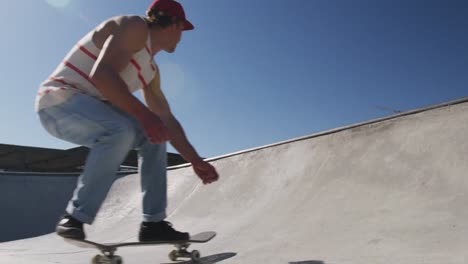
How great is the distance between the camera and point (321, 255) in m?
2.07

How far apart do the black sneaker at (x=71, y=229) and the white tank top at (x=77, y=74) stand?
671 mm

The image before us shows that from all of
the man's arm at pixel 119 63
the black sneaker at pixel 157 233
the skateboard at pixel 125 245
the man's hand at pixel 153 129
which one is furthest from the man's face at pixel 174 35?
the skateboard at pixel 125 245

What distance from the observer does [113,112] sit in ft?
6.78

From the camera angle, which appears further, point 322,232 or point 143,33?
point 322,232

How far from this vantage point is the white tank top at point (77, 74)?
2.09 m

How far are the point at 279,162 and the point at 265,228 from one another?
76.0 inches

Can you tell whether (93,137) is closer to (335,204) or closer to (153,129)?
(153,129)

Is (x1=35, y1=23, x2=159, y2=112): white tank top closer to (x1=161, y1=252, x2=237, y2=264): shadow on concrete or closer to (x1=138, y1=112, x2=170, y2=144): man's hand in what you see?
(x1=138, y1=112, x2=170, y2=144): man's hand

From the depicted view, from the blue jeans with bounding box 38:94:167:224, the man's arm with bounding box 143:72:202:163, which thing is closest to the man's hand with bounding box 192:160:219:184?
the man's arm with bounding box 143:72:202:163

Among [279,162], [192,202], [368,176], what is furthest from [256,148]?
[368,176]

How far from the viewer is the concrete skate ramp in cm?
214

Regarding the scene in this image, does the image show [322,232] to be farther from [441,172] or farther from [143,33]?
[143,33]

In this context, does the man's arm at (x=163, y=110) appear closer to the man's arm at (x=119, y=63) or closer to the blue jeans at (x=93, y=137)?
the blue jeans at (x=93, y=137)

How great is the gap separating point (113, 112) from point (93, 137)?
19 cm
